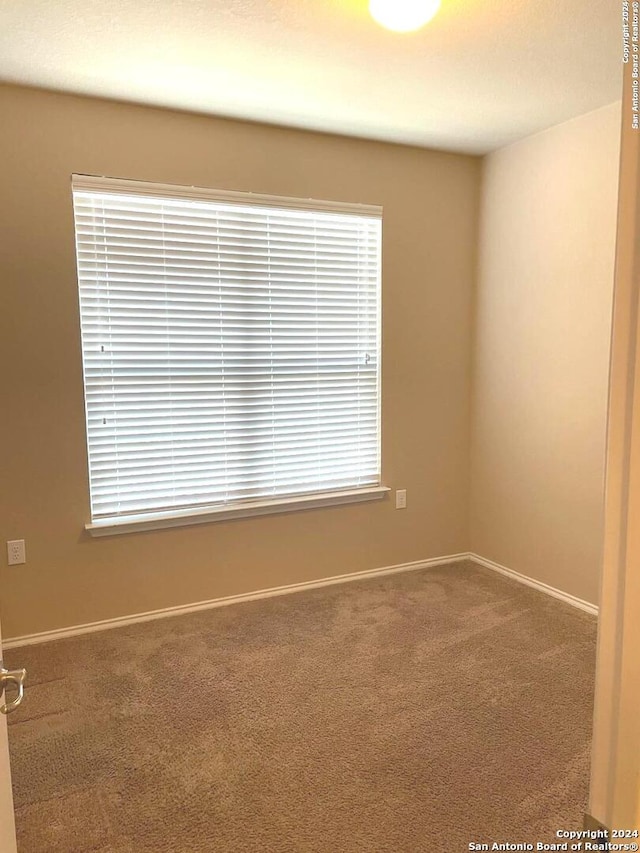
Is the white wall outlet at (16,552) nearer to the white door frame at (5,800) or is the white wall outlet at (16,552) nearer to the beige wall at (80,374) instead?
the beige wall at (80,374)

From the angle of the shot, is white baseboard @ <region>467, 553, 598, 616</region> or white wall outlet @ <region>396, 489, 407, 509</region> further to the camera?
white wall outlet @ <region>396, 489, 407, 509</region>

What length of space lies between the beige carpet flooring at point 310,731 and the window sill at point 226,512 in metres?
0.51

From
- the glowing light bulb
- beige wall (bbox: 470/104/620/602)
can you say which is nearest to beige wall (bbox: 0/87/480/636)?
beige wall (bbox: 470/104/620/602)

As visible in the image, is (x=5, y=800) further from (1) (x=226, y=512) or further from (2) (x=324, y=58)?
(2) (x=324, y=58)

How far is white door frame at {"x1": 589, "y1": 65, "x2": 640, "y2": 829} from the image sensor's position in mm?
628

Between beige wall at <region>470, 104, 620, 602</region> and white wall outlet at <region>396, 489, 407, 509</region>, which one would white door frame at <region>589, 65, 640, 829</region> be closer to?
beige wall at <region>470, 104, 620, 602</region>

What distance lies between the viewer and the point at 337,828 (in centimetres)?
172

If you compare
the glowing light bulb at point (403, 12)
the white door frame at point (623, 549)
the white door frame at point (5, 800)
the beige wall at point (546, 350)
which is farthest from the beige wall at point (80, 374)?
the white door frame at point (623, 549)

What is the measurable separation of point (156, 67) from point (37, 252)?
98 cm

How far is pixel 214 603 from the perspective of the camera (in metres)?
3.29

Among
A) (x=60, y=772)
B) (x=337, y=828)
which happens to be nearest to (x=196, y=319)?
(x=60, y=772)

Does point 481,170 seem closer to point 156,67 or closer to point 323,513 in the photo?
point 156,67

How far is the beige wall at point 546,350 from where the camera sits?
9.98ft

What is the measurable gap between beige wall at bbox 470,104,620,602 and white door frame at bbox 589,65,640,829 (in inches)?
90.7
